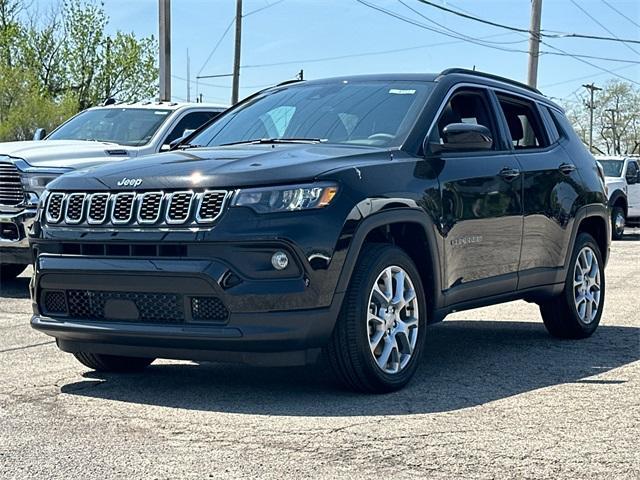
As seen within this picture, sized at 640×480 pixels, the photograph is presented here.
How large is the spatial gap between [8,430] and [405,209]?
92.7 inches

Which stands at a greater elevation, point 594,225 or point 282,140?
point 282,140

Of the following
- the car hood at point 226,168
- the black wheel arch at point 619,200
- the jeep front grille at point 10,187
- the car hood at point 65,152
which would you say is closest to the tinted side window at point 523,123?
the car hood at point 226,168

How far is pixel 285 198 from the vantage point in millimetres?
5418

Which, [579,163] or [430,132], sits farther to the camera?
[579,163]

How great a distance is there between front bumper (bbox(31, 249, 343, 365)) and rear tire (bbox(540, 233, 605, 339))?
9.93ft

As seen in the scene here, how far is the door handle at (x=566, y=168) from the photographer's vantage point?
798 centimetres

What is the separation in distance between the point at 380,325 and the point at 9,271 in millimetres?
7099

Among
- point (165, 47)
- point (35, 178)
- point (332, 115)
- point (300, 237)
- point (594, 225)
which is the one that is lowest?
point (594, 225)

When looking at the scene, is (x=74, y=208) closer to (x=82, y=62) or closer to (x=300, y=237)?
(x=300, y=237)

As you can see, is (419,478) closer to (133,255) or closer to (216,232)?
(216,232)

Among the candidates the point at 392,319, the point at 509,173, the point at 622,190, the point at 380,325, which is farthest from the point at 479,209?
the point at 622,190

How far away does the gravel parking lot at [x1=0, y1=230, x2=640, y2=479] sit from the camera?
4.43 meters

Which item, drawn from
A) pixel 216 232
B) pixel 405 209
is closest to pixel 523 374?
pixel 405 209

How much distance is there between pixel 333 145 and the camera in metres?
6.33
